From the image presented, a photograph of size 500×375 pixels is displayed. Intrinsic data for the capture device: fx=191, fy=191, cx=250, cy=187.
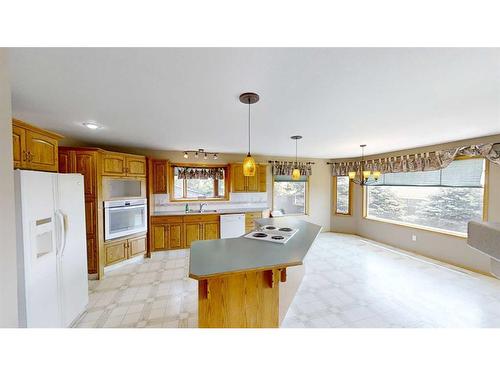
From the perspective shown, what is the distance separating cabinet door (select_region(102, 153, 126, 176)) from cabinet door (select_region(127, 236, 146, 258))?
1286 millimetres

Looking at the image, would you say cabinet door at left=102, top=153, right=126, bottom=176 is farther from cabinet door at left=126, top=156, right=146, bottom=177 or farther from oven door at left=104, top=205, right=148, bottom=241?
oven door at left=104, top=205, right=148, bottom=241

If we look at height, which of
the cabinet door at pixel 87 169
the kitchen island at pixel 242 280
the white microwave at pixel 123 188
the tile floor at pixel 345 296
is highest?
the cabinet door at pixel 87 169

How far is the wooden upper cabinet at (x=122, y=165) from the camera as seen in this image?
3.22 meters

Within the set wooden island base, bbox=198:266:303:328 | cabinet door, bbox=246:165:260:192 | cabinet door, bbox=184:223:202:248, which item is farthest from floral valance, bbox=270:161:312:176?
wooden island base, bbox=198:266:303:328

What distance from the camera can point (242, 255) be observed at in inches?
66.8

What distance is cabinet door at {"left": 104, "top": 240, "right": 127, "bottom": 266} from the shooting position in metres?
3.25

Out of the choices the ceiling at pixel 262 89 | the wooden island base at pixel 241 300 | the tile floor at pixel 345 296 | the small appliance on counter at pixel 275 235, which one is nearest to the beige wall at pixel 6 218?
the ceiling at pixel 262 89

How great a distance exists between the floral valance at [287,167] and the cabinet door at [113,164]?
3410 millimetres

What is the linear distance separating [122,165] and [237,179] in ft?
8.04

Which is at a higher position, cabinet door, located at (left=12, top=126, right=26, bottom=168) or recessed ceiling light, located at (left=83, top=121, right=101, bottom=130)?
recessed ceiling light, located at (left=83, top=121, right=101, bottom=130)

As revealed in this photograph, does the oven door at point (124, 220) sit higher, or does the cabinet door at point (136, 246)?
the oven door at point (124, 220)

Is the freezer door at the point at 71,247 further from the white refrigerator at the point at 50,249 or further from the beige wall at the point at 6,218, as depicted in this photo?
the beige wall at the point at 6,218
